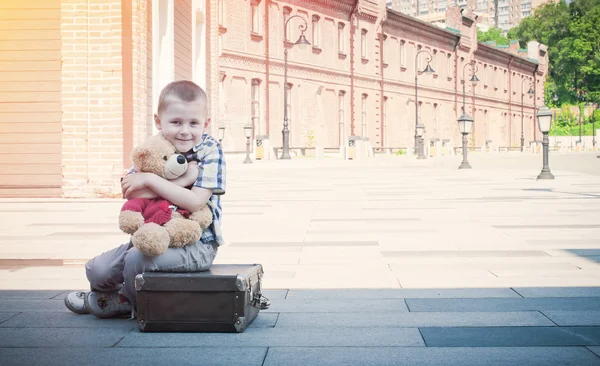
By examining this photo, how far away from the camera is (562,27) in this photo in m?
106

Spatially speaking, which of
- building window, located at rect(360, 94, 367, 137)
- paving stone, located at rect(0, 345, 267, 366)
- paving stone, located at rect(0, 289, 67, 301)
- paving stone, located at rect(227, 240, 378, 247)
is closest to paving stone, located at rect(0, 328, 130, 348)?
paving stone, located at rect(0, 345, 267, 366)

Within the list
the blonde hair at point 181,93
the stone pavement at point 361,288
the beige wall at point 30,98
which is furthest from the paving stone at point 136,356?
the beige wall at point 30,98

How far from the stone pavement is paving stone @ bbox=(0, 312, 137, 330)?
0.01 meters

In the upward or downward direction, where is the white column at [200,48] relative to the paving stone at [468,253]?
upward

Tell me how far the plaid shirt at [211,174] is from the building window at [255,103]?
120 ft

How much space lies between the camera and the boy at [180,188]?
4.44m

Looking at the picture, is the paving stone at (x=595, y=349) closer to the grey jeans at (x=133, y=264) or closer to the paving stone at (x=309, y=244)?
the grey jeans at (x=133, y=264)

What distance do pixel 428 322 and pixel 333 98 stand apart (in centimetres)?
4320

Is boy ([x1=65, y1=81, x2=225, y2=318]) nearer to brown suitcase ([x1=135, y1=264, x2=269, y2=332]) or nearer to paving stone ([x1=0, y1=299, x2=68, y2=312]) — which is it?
brown suitcase ([x1=135, y1=264, x2=269, y2=332])

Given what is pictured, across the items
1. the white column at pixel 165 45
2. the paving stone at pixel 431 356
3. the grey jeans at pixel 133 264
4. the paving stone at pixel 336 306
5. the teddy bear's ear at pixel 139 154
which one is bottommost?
the paving stone at pixel 431 356

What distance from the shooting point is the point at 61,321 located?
186 inches

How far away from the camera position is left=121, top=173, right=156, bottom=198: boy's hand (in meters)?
4.40

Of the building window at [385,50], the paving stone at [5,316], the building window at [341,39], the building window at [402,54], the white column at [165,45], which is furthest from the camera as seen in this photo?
the building window at [402,54]

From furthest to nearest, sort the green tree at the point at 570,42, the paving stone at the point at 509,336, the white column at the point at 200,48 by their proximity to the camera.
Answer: the green tree at the point at 570,42
the white column at the point at 200,48
the paving stone at the point at 509,336
